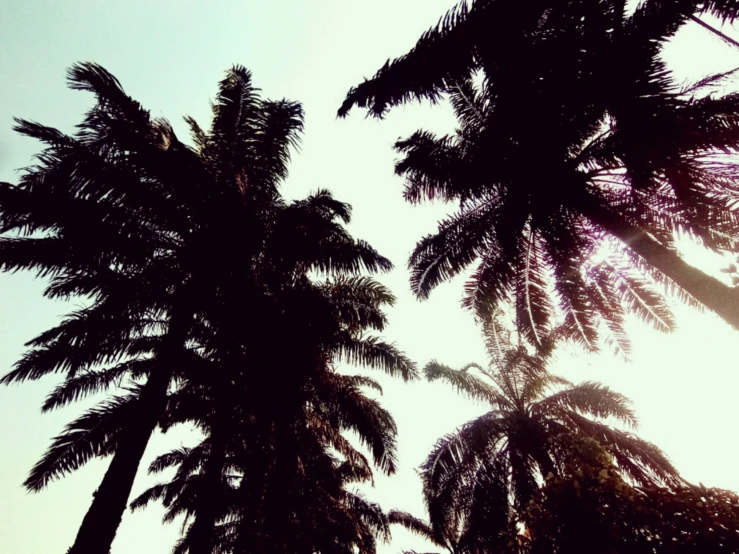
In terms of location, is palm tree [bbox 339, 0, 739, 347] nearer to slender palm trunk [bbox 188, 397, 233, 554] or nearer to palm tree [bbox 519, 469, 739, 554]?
palm tree [bbox 519, 469, 739, 554]

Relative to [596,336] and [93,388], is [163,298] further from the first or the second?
[596,336]

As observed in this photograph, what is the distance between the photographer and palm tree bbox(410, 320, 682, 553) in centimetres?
1091

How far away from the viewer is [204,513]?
7.91 metres

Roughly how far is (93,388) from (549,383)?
13.6 metres

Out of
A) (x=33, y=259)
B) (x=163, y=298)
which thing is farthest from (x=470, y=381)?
(x=33, y=259)

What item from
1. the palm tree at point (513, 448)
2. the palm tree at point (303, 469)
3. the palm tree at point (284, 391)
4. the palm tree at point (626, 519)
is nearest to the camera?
the palm tree at point (626, 519)

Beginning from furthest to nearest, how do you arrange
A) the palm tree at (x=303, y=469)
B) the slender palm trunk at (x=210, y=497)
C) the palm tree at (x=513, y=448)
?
the palm tree at (x=513, y=448), the palm tree at (x=303, y=469), the slender palm trunk at (x=210, y=497)

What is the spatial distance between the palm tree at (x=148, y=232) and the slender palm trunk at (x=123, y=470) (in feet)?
0.05

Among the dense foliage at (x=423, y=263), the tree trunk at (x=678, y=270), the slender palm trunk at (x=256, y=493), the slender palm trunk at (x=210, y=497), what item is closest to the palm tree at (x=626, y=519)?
the dense foliage at (x=423, y=263)

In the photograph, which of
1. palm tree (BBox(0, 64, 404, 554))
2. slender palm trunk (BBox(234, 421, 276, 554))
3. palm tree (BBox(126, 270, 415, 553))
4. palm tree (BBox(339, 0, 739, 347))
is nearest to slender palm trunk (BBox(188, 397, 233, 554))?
palm tree (BBox(126, 270, 415, 553))

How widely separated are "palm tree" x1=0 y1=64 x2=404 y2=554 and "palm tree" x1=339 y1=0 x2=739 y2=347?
258cm

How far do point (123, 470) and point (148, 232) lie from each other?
4.12m

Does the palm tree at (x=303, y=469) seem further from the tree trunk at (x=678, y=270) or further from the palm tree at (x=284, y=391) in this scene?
the tree trunk at (x=678, y=270)

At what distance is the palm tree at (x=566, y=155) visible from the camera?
443cm
